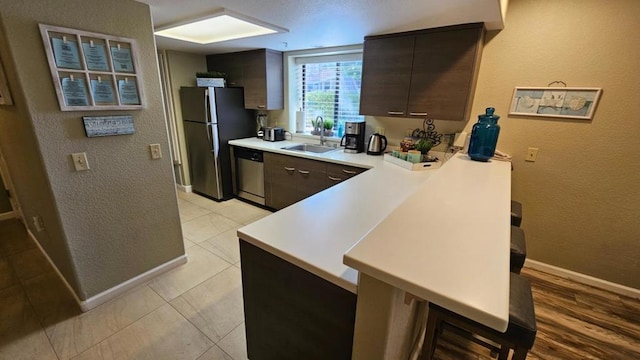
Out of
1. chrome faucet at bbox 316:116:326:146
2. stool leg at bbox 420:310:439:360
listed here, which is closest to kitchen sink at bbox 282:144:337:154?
chrome faucet at bbox 316:116:326:146

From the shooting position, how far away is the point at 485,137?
2.03 metres

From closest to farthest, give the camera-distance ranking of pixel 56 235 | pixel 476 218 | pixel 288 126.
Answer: pixel 476 218
pixel 56 235
pixel 288 126

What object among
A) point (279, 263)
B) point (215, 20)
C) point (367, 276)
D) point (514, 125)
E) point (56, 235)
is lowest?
point (56, 235)

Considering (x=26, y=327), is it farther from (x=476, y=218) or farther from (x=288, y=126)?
(x=288, y=126)

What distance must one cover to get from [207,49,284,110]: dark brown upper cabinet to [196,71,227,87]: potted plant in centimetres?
24

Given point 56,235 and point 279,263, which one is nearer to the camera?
point 279,263

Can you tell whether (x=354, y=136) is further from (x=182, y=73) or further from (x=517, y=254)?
(x=182, y=73)

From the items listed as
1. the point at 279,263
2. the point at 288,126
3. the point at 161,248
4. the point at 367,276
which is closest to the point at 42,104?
the point at 161,248

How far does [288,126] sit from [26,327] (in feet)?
10.3

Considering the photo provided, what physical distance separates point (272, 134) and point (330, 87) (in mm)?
1031

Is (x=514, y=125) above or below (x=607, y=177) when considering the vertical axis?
above

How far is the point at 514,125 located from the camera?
2312 mm

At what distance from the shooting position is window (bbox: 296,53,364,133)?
10.7ft

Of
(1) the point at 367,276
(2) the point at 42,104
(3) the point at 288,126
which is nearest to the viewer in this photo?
(1) the point at 367,276
